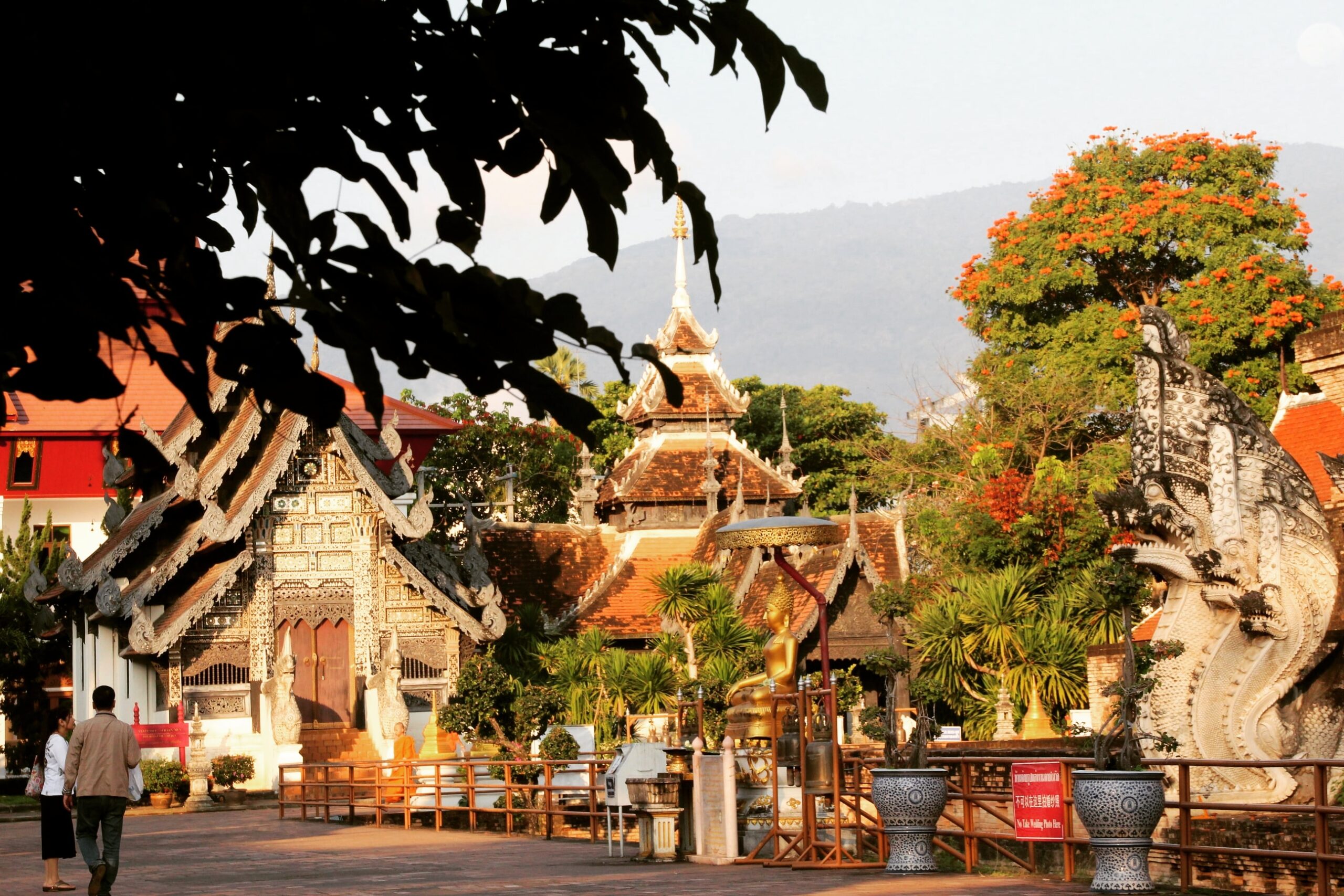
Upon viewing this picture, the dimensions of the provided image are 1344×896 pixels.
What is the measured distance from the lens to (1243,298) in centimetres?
3728

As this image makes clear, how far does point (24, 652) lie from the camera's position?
129ft

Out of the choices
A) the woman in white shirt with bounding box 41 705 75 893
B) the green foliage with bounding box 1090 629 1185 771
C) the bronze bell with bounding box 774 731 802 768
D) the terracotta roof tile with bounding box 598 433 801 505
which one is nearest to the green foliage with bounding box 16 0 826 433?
the green foliage with bounding box 1090 629 1185 771

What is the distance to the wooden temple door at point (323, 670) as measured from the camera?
111 feet

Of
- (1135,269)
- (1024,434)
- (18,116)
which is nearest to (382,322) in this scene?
(18,116)

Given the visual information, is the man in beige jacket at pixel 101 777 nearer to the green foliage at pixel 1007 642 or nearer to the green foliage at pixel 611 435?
the green foliage at pixel 1007 642

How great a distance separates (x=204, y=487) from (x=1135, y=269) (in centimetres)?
1998

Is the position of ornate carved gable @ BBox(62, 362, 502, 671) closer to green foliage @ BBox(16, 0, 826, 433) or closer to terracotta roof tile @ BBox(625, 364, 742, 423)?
terracotta roof tile @ BBox(625, 364, 742, 423)

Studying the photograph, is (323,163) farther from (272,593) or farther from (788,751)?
(272,593)

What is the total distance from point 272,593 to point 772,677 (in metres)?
18.6

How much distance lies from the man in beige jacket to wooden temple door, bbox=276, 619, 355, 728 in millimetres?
20213

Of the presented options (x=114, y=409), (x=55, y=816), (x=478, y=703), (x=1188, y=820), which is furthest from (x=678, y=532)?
(x=1188, y=820)

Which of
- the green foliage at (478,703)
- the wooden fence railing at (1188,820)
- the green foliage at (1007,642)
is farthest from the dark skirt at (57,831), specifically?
the green foliage at (1007,642)

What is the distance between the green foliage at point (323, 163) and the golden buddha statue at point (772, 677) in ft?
39.9

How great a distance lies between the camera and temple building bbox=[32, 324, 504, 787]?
3241 centimetres
